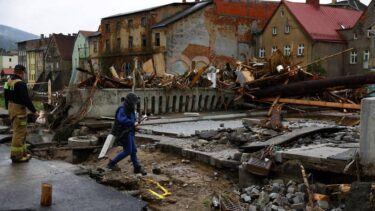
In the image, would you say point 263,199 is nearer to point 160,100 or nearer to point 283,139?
point 283,139

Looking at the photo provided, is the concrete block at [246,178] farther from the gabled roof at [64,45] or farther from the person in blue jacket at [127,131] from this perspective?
the gabled roof at [64,45]

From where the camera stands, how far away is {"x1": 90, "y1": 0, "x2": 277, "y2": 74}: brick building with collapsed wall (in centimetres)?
4834

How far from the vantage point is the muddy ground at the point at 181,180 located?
24.1 feet

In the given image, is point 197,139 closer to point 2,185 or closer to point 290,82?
point 2,185

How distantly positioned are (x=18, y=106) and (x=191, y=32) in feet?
130

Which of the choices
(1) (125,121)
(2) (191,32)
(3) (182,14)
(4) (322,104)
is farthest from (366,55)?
(1) (125,121)

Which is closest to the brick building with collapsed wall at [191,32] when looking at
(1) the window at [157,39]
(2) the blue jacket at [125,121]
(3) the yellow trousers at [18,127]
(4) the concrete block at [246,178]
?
(1) the window at [157,39]

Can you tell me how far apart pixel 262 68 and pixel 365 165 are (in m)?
13.9

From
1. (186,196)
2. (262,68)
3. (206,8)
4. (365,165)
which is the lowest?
(186,196)

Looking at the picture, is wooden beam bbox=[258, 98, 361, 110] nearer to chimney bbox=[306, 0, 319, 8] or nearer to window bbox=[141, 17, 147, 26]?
window bbox=[141, 17, 147, 26]

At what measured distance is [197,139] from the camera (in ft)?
37.2

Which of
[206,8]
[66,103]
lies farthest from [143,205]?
[206,8]

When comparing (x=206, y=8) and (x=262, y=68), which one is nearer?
(x=262, y=68)

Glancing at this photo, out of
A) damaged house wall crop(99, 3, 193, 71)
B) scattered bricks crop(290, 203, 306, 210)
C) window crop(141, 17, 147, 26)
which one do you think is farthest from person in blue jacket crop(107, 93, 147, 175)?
window crop(141, 17, 147, 26)
